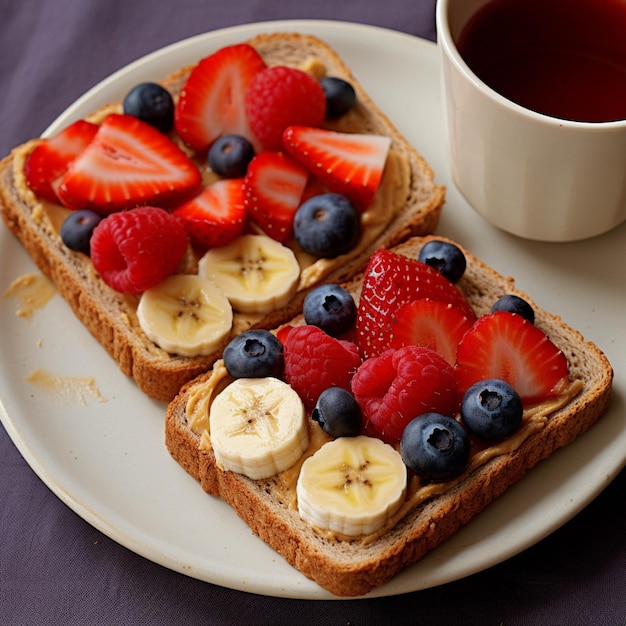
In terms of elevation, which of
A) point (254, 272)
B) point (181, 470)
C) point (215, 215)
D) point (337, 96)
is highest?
point (337, 96)

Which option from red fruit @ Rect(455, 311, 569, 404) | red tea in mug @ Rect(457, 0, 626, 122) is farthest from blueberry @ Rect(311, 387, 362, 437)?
red tea in mug @ Rect(457, 0, 626, 122)

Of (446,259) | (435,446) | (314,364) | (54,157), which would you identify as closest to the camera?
(435,446)

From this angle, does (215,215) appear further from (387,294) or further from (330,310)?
(387,294)

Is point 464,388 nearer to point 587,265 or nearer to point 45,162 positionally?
point 587,265

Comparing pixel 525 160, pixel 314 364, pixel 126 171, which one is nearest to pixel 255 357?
pixel 314 364

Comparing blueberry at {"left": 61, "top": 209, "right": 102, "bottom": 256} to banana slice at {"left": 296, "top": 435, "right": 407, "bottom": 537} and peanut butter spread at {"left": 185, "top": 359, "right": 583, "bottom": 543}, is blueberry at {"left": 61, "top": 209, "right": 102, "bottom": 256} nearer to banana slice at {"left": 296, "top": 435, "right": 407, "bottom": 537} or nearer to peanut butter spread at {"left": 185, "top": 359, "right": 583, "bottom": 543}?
peanut butter spread at {"left": 185, "top": 359, "right": 583, "bottom": 543}
